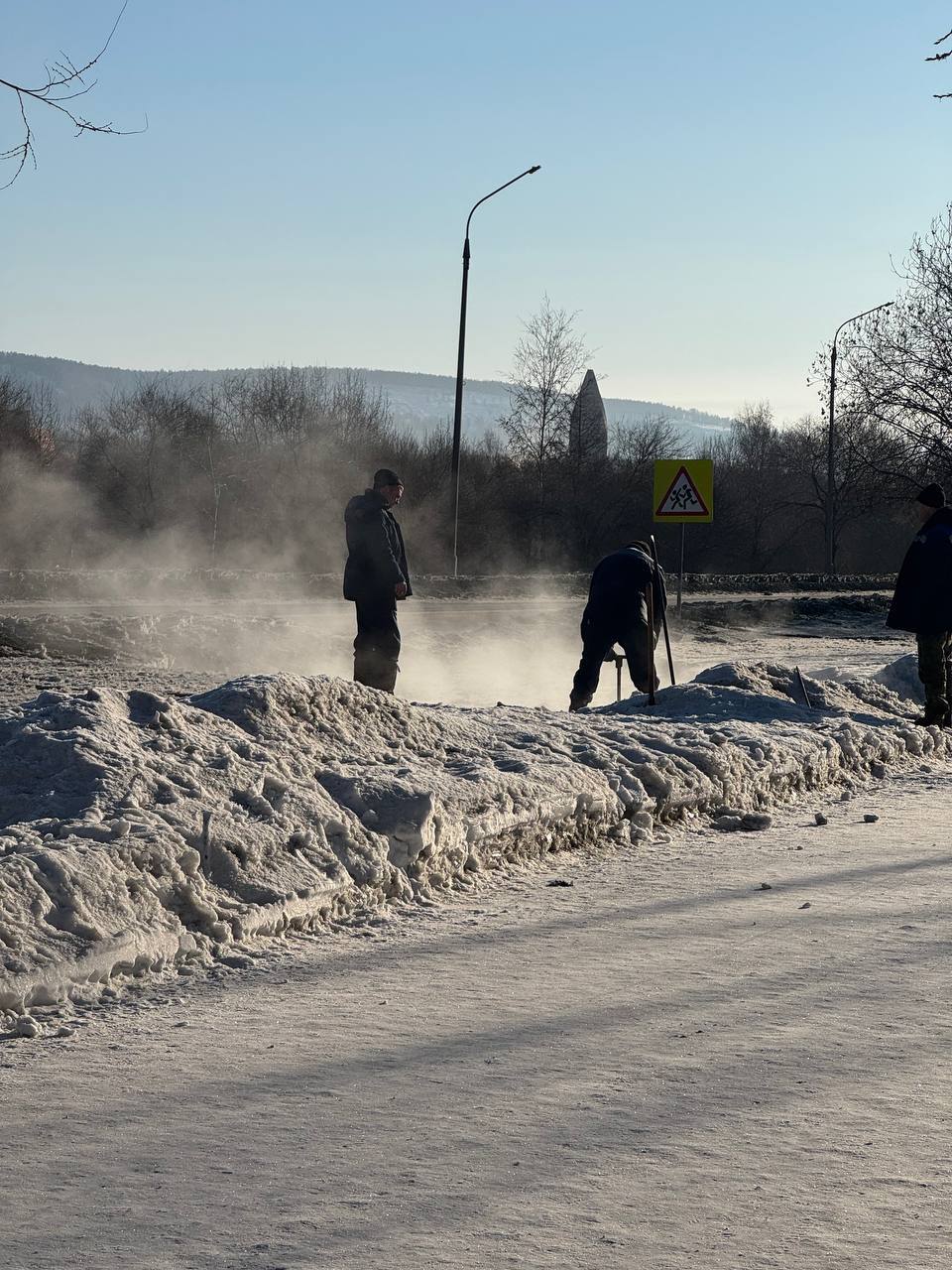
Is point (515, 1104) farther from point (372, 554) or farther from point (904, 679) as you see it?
point (904, 679)

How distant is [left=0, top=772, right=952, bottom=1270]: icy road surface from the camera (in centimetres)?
330

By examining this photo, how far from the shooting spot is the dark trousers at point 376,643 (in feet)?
39.8

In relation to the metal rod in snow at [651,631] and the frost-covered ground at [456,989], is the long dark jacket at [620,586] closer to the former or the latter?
the metal rod in snow at [651,631]

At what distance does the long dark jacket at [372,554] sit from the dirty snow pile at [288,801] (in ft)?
7.29

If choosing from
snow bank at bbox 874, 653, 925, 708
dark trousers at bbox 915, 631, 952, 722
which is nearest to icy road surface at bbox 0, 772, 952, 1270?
dark trousers at bbox 915, 631, 952, 722

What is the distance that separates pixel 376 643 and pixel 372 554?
2.32 feet

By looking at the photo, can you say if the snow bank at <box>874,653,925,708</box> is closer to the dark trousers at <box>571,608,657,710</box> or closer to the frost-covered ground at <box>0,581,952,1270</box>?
the dark trousers at <box>571,608,657,710</box>

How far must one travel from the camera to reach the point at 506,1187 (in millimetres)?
3545

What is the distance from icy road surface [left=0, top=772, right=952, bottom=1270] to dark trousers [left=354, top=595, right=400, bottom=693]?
581 cm

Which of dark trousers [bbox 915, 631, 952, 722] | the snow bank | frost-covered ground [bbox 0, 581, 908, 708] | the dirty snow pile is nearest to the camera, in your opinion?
the dirty snow pile

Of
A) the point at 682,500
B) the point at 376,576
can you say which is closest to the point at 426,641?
the point at 682,500

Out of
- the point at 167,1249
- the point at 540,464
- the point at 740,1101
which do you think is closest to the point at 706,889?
the point at 740,1101

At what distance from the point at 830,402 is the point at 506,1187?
42.5m

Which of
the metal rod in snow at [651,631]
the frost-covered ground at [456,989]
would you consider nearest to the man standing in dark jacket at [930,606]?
the metal rod in snow at [651,631]
